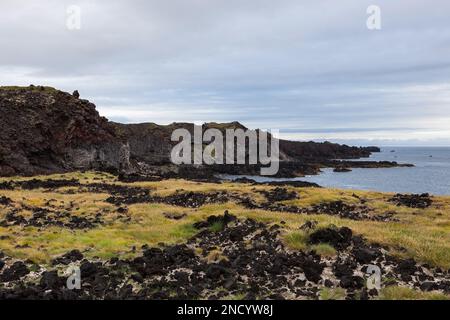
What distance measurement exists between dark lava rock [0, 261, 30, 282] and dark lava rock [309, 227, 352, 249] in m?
14.6

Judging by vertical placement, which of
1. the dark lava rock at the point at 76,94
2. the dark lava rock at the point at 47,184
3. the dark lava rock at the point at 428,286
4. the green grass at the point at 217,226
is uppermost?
the dark lava rock at the point at 76,94

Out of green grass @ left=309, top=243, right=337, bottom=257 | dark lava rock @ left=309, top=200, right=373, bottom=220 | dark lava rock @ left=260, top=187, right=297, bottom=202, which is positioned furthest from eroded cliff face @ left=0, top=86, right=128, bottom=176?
green grass @ left=309, top=243, right=337, bottom=257

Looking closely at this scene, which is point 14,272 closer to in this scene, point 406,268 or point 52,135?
point 406,268

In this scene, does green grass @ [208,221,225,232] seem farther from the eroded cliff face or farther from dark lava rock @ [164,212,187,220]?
the eroded cliff face

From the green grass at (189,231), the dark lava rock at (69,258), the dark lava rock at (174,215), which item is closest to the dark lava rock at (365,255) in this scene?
the green grass at (189,231)

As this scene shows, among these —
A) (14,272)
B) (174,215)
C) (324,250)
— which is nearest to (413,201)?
(174,215)

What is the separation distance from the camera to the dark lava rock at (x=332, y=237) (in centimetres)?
2400

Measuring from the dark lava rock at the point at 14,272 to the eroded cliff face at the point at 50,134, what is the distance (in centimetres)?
5675

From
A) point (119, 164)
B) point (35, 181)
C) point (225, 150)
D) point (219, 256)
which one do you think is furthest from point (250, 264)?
point (225, 150)

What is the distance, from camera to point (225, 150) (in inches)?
7274

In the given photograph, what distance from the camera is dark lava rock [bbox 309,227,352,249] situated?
2400 centimetres

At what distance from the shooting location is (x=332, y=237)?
24.3m

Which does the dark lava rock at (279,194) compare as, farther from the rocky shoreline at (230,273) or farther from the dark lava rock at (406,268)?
the dark lava rock at (406,268)
